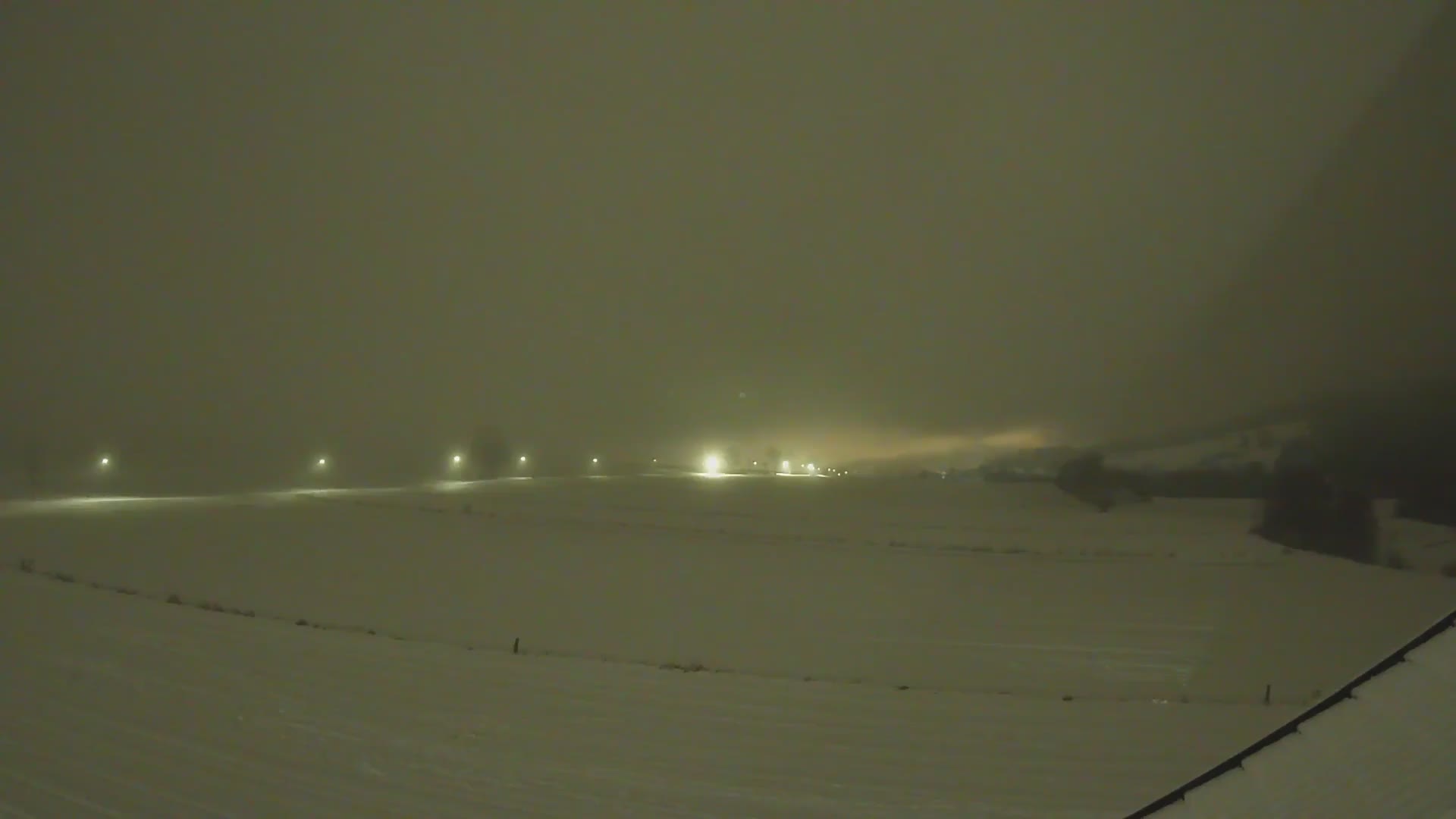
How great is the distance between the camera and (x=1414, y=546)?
18.5ft

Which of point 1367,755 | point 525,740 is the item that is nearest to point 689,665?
point 525,740

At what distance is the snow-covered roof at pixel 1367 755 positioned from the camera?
195cm

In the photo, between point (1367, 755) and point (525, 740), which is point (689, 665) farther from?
point (1367, 755)

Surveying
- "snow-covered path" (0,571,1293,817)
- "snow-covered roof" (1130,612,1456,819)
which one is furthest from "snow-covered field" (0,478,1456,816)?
"snow-covered roof" (1130,612,1456,819)

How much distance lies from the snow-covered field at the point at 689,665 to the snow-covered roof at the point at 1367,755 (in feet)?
5.80

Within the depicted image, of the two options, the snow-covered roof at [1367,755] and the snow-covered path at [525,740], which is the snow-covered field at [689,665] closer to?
the snow-covered path at [525,740]

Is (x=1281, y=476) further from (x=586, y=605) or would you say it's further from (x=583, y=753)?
(x=586, y=605)

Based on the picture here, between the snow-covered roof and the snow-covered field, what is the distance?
177 cm

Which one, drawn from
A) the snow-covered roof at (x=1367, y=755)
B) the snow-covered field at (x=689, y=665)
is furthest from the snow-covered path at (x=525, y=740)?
the snow-covered roof at (x=1367, y=755)

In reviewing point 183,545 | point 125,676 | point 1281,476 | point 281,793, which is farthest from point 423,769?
point 183,545

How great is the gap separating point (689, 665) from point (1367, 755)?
594cm

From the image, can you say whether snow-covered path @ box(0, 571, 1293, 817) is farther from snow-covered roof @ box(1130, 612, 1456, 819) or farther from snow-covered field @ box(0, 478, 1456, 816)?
snow-covered roof @ box(1130, 612, 1456, 819)

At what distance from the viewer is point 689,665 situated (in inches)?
292

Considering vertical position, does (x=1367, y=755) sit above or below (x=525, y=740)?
above
